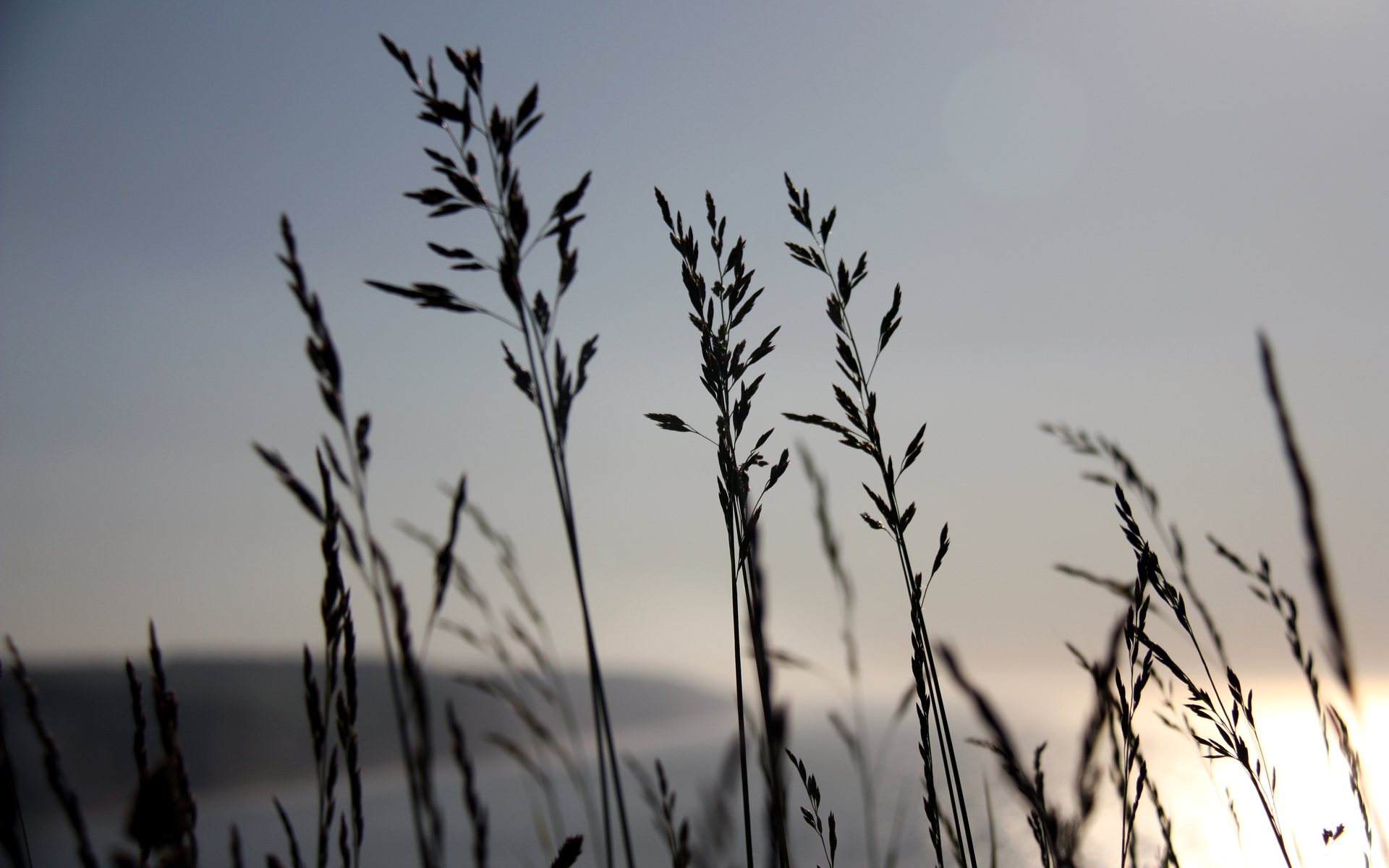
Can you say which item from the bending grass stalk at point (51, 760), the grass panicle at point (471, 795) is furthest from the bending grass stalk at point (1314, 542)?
the bending grass stalk at point (51, 760)

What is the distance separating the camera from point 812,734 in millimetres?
170125

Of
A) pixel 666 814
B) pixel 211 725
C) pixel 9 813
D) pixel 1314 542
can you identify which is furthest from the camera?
pixel 211 725

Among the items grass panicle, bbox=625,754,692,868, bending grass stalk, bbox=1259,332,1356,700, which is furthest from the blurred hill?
bending grass stalk, bbox=1259,332,1356,700

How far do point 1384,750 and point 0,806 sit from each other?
383ft

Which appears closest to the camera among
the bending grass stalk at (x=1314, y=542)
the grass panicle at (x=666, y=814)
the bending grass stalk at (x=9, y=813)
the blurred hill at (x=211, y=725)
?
the bending grass stalk at (x=1314, y=542)

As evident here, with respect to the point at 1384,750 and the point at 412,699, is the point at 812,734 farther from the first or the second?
the point at 412,699

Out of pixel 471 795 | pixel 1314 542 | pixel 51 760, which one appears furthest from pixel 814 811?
pixel 51 760

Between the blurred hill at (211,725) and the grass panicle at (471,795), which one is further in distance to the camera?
the blurred hill at (211,725)

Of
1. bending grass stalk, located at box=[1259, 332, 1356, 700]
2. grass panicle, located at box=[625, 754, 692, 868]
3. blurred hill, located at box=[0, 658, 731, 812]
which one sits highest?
bending grass stalk, located at box=[1259, 332, 1356, 700]

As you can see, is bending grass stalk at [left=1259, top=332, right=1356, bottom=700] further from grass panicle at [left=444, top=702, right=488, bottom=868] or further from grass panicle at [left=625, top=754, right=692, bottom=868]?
grass panicle at [left=444, top=702, right=488, bottom=868]

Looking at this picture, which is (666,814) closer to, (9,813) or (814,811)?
(814,811)

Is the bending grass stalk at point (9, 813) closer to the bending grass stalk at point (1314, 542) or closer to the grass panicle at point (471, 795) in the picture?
the grass panicle at point (471, 795)

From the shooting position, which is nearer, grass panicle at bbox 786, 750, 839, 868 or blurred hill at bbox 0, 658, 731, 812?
grass panicle at bbox 786, 750, 839, 868

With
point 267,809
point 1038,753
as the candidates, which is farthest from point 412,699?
point 267,809
